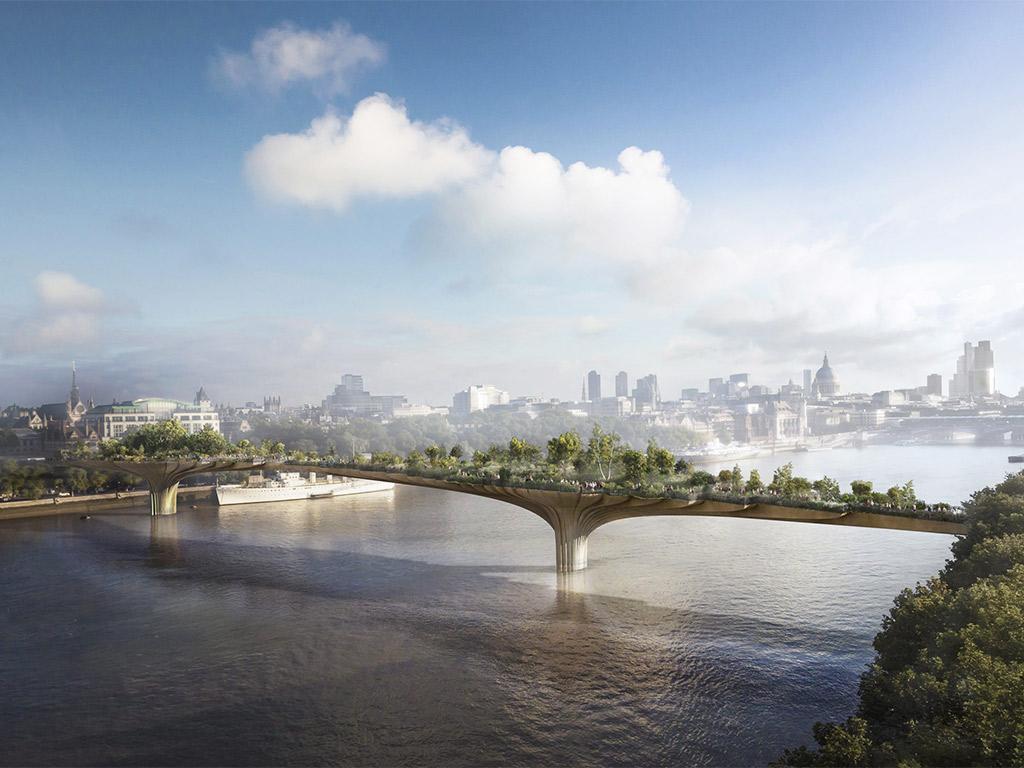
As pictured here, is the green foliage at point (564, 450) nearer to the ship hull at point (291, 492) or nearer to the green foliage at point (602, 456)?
the green foliage at point (602, 456)

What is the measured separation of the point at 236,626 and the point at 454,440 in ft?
388

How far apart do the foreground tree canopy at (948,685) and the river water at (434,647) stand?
145 inches

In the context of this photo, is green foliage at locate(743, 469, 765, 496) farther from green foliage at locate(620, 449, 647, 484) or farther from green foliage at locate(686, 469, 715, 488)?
green foliage at locate(620, 449, 647, 484)

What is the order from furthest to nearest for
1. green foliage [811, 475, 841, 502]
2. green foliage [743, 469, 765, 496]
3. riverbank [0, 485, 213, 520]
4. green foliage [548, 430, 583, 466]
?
riverbank [0, 485, 213, 520]
green foliage [548, 430, 583, 466]
green foliage [743, 469, 765, 496]
green foliage [811, 475, 841, 502]

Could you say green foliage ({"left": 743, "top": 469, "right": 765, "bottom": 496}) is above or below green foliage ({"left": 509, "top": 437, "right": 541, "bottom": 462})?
below

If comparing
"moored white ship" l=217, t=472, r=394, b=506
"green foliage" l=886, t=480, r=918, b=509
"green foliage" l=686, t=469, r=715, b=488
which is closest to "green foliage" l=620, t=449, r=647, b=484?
"green foliage" l=686, t=469, r=715, b=488

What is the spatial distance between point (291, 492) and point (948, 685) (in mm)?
66902

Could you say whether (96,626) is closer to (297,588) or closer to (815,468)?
(297,588)

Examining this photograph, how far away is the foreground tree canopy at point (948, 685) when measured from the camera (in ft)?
34.8

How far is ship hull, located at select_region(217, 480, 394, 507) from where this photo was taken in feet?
217

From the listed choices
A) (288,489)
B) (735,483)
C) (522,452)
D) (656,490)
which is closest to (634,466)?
(656,490)

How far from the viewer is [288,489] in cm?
6981

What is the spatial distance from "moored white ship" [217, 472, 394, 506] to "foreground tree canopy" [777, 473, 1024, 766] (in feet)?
179

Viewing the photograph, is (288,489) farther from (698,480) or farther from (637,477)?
(698,480)
